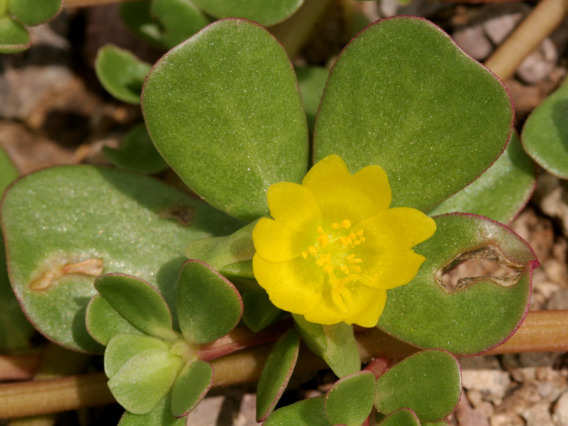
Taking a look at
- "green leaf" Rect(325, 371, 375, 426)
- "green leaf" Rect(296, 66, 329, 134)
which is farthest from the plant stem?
"green leaf" Rect(325, 371, 375, 426)

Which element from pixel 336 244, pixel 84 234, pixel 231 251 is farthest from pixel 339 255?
pixel 84 234

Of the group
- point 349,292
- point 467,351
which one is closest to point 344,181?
point 349,292

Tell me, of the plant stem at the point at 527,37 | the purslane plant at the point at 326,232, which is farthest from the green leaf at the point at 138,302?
the plant stem at the point at 527,37

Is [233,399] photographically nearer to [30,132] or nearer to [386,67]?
[386,67]

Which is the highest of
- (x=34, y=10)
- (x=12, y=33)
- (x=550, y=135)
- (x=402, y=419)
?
(x=550, y=135)

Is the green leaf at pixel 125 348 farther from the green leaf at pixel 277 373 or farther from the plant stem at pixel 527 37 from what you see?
the plant stem at pixel 527 37

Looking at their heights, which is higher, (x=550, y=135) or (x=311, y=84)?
(x=550, y=135)

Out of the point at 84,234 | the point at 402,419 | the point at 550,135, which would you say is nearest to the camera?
the point at 402,419

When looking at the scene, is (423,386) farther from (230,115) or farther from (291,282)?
(230,115)
